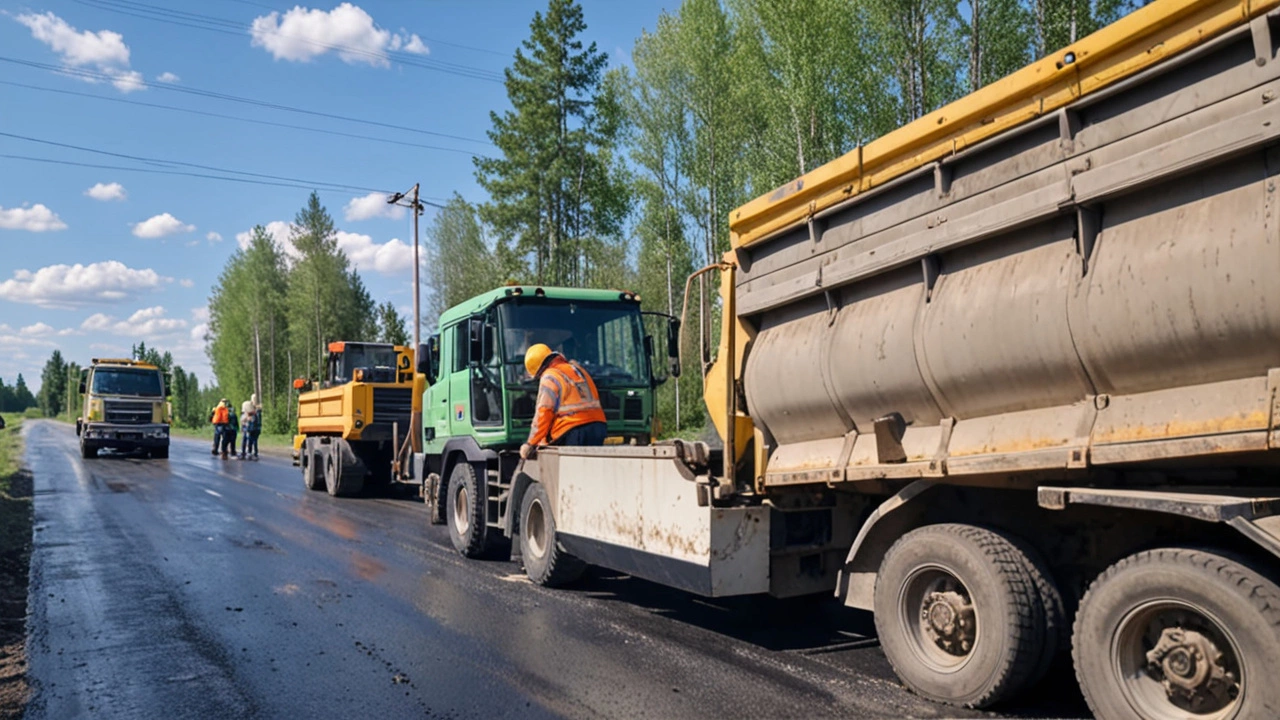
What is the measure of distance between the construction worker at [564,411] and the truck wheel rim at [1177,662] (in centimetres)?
492

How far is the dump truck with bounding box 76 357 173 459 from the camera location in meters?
26.5

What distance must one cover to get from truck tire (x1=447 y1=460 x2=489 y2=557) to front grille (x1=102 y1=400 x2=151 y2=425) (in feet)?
69.0

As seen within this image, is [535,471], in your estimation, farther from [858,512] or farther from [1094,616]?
[1094,616]

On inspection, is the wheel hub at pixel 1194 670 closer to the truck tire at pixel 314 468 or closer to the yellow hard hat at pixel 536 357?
the yellow hard hat at pixel 536 357

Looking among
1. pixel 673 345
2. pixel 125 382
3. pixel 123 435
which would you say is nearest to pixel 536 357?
pixel 673 345

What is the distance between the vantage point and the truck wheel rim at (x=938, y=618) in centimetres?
437

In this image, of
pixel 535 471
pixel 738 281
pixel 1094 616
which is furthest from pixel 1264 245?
pixel 535 471

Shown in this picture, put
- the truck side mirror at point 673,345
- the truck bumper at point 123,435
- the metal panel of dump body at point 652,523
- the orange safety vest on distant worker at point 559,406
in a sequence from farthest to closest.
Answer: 1. the truck bumper at point 123,435
2. the truck side mirror at point 673,345
3. the orange safety vest on distant worker at point 559,406
4. the metal panel of dump body at point 652,523

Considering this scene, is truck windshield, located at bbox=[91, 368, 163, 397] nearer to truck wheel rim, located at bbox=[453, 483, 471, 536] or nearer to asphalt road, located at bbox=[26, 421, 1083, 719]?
asphalt road, located at bbox=[26, 421, 1083, 719]

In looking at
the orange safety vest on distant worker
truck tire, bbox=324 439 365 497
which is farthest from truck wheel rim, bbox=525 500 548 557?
truck tire, bbox=324 439 365 497

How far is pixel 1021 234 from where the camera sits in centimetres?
417

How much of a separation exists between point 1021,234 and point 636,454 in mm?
2965

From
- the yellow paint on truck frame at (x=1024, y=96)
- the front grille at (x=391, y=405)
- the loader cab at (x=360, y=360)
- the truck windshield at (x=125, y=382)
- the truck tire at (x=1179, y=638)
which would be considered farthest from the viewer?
the truck windshield at (x=125, y=382)

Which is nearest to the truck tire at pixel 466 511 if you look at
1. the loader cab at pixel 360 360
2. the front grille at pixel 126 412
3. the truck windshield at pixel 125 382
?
the loader cab at pixel 360 360
